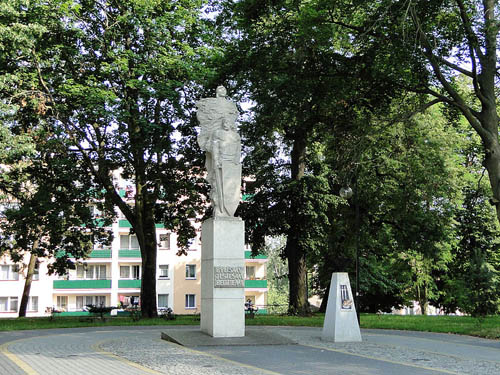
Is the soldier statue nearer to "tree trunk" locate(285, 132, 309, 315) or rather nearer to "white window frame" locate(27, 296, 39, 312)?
"tree trunk" locate(285, 132, 309, 315)

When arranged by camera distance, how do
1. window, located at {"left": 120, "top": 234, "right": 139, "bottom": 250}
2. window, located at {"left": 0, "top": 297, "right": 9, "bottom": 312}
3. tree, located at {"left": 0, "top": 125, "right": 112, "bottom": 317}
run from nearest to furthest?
tree, located at {"left": 0, "top": 125, "right": 112, "bottom": 317}
window, located at {"left": 0, "top": 297, "right": 9, "bottom": 312}
window, located at {"left": 120, "top": 234, "right": 139, "bottom": 250}

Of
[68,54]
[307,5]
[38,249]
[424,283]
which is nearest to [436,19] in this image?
[307,5]

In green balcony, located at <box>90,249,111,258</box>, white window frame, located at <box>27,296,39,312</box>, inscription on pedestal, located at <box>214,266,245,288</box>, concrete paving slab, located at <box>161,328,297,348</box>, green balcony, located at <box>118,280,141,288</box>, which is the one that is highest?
green balcony, located at <box>90,249,111,258</box>

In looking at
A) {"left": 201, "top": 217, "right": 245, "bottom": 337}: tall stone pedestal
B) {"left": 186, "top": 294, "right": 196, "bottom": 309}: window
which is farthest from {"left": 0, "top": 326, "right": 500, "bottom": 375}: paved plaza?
{"left": 186, "top": 294, "right": 196, "bottom": 309}: window

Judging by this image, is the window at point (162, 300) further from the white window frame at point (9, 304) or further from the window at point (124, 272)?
the white window frame at point (9, 304)

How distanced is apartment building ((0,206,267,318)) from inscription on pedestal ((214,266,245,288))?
46.2 metres

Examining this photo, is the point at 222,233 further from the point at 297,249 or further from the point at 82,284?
the point at 82,284

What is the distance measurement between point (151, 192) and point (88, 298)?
125 ft

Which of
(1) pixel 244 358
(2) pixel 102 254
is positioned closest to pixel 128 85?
(1) pixel 244 358

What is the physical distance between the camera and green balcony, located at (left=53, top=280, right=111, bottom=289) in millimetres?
61331

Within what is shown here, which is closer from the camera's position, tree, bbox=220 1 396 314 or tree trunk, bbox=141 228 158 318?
tree, bbox=220 1 396 314

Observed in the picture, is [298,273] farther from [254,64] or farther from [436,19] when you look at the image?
[436,19]

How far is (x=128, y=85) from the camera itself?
24703 millimetres

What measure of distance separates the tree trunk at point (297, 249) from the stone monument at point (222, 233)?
13.5 m
